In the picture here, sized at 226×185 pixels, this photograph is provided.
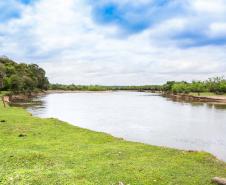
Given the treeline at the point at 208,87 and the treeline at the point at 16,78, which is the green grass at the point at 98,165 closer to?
the treeline at the point at 16,78

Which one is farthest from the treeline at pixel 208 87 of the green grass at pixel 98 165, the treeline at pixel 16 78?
the green grass at pixel 98 165

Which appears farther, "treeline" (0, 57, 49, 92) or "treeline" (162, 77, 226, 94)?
"treeline" (162, 77, 226, 94)

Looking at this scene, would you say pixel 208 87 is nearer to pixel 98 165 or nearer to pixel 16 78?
pixel 16 78

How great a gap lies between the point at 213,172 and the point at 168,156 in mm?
3183

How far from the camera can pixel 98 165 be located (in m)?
13.9

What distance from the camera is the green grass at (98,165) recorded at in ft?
38.8

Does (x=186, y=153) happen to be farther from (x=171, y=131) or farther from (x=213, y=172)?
(x=171, y=131)

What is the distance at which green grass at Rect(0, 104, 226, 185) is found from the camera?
11.8m

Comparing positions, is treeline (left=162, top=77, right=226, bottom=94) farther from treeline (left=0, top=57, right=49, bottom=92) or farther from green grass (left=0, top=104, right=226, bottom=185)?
green grass (left=0, top=104, right=226, bottom=185)

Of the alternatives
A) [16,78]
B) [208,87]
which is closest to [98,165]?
[16,78]

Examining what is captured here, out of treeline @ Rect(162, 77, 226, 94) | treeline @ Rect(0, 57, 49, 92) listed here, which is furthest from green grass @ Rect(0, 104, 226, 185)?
treeline @ Rect(162, 77, 226, 94)

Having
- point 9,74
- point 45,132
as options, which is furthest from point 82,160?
point 9,74

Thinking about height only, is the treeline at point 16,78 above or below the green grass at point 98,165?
above

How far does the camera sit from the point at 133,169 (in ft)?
43.6
